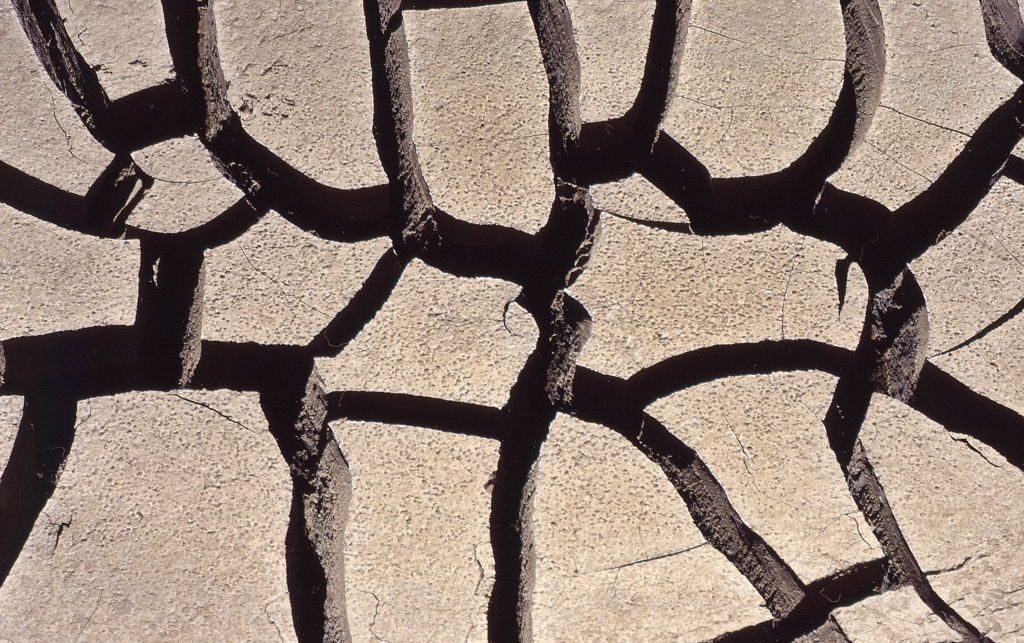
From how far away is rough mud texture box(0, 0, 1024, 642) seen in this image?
0.56m

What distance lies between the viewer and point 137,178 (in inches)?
22.3

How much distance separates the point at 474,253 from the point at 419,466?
0.65ft

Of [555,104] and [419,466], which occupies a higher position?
[555,104]

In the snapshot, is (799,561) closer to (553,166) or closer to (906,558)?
(906,558)

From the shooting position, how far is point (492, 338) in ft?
1.83

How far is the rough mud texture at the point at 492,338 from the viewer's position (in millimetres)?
555

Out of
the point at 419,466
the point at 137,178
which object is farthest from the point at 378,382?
the point at 137,178

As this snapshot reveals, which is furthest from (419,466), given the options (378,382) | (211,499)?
(211,499)

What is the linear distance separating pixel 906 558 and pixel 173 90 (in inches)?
31.6

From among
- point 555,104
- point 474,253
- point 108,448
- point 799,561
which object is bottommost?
point 799,561

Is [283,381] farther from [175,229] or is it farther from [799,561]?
[799,561]

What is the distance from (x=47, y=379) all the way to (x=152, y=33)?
334 millimetres

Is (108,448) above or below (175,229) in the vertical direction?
below

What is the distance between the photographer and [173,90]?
566 mm
